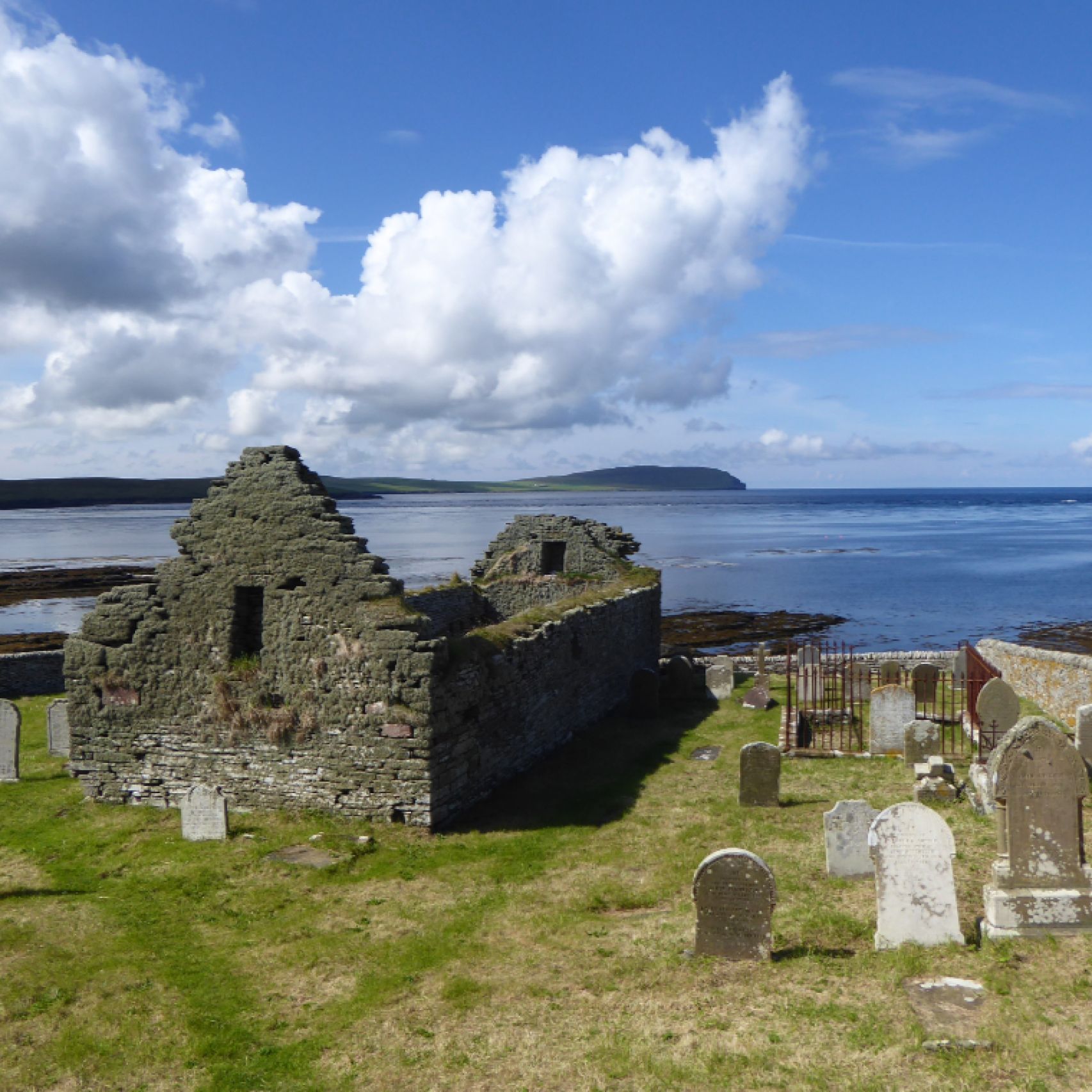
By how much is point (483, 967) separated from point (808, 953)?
3.06m

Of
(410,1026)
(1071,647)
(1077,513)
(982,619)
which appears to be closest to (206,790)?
(410,1026)

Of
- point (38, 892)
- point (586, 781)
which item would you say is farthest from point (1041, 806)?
point (38, 892)

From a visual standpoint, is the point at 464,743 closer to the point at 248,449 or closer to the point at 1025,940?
the point at 248,449

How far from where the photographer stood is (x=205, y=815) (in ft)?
40.8

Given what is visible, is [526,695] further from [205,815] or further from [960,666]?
[960,666]

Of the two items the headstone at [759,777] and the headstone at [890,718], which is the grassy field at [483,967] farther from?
the headstone at [890,718]

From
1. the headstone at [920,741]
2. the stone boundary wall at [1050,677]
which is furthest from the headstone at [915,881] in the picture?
the stone boundary wall at [1050,677]

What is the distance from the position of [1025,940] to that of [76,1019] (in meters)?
8.46

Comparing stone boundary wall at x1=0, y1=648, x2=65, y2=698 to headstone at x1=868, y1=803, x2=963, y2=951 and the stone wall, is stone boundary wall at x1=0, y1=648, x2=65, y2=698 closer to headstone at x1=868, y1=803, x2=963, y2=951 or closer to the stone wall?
the stone wall

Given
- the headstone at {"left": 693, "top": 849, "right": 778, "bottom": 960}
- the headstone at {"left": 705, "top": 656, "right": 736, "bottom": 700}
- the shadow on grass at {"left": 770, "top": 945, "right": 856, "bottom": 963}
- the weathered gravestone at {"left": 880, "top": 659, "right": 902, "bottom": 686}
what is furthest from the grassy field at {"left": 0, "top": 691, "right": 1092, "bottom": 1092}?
the weathered gravestone at {"left": 880, "top": 659, "right": 902, "bottom": 686}

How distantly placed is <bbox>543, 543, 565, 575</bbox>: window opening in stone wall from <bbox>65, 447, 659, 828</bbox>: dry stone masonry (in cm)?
971

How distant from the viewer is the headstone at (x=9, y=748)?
15.6m

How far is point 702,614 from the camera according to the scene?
165 ft

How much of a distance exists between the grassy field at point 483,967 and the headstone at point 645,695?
25.3 ft
